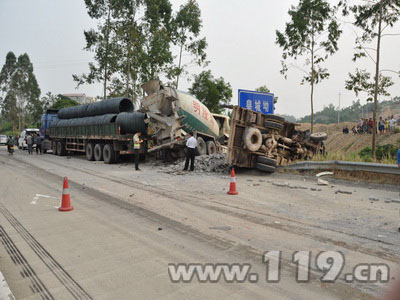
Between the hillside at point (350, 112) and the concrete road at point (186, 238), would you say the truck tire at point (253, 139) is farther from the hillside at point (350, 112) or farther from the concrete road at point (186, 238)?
the hillside at point (350, 112)

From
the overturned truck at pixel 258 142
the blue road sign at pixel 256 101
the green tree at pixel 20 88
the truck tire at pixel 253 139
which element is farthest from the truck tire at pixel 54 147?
the green tree at pixel 20 88

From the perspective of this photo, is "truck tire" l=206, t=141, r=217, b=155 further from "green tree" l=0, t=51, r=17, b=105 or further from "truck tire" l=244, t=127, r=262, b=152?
"green tree" l=0, t=51, r=17, b=105

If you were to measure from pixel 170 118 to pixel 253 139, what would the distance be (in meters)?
4.60

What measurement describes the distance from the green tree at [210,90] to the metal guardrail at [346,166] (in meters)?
21.4

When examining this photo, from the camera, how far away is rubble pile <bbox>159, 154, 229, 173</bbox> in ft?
43.6

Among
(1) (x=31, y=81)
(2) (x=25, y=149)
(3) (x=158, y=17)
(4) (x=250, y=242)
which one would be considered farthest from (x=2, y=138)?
(4) (x=250, y=242)

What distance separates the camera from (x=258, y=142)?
12.0 m

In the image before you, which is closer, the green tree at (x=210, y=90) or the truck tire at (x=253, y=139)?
the truck tire at (x=253, y=139)

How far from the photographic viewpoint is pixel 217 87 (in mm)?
33562

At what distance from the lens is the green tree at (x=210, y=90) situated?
1273 inches

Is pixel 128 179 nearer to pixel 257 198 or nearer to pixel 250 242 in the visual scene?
pixel 257 198

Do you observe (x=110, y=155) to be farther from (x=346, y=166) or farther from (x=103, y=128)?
(x=346, y=166)

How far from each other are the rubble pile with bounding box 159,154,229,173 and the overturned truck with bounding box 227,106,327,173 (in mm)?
1265

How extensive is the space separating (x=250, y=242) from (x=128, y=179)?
23.7ft
